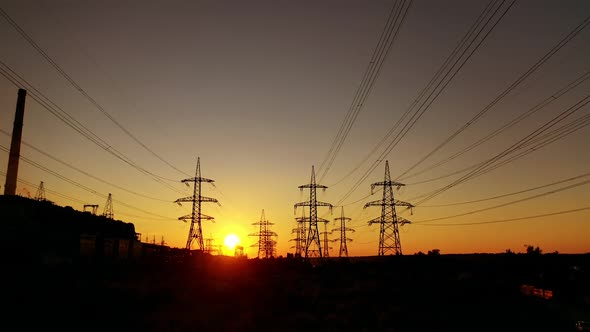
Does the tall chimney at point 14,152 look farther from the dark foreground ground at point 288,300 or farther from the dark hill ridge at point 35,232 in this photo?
the dark foreground ground at point 288,300

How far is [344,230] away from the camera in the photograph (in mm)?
90500

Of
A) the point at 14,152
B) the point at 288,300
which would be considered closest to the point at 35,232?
the point at 14,152

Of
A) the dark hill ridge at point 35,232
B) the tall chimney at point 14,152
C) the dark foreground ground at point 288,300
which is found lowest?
the dark foreground ground at point 288,300

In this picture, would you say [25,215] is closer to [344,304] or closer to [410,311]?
[344,304]

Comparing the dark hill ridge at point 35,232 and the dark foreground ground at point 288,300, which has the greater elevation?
the dark hill ridge at point 35,232

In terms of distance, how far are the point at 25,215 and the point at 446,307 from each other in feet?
140

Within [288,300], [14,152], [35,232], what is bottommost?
[288,300]

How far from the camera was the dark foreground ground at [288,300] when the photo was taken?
Result: 80.6 feet

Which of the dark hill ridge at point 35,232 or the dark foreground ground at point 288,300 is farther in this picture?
the dark hill ridge at point 35,232

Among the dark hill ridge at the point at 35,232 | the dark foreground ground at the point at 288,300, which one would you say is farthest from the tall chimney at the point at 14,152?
the dark foreground ground at the point at 288,300

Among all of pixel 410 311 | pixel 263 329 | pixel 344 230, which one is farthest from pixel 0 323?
pixel 344 230

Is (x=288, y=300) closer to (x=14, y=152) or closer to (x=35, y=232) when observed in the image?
(x=35, y=232)

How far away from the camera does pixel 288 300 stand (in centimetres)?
3294

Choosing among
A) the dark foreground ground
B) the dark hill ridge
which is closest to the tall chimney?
the dark hill ridge
